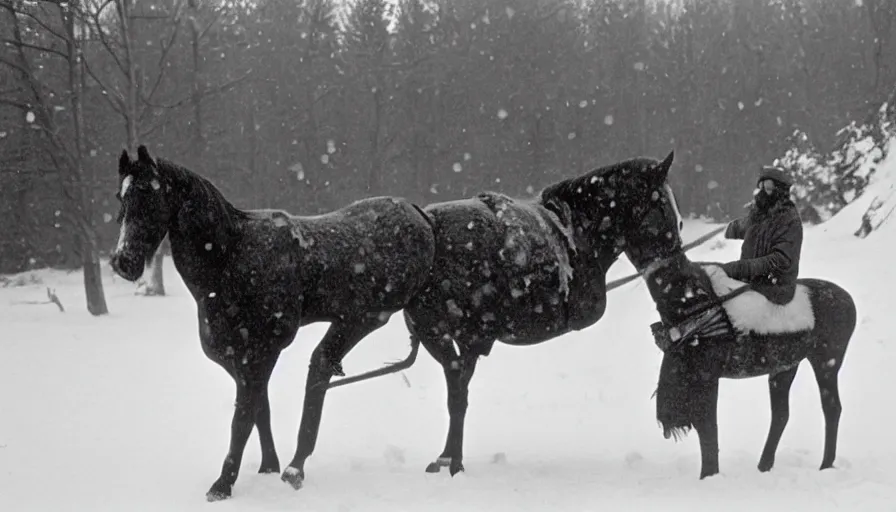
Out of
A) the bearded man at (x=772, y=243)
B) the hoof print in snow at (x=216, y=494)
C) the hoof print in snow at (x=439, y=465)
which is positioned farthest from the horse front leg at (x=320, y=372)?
the bearded man at (x=772, y=243)

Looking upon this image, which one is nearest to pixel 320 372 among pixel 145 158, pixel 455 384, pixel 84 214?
pixel 455 384

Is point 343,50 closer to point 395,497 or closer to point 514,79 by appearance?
point 514,79

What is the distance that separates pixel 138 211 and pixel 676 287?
347 cm

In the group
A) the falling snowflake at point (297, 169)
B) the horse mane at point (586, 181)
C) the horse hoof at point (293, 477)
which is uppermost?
the horse mane at point (586, 181)

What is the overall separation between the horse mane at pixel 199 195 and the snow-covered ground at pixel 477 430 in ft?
5.55

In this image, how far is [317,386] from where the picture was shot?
5070 mm

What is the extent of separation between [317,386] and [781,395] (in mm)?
3415

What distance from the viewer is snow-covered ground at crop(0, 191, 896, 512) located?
4.86 metres

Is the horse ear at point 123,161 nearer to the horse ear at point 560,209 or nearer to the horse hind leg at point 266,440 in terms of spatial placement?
the horse hind leg at point 266,440

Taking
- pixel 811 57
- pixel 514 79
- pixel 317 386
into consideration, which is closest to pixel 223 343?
pixel 317 386

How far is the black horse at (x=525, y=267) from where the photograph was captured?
17.0 feet

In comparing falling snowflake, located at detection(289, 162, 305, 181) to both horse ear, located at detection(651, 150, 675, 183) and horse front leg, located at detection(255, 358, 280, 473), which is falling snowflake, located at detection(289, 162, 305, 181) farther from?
horse ear, located at detection(651, 150, 675, 183)

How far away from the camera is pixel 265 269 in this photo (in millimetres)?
4758

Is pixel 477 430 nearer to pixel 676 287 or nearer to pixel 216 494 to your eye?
pixel 676 287
